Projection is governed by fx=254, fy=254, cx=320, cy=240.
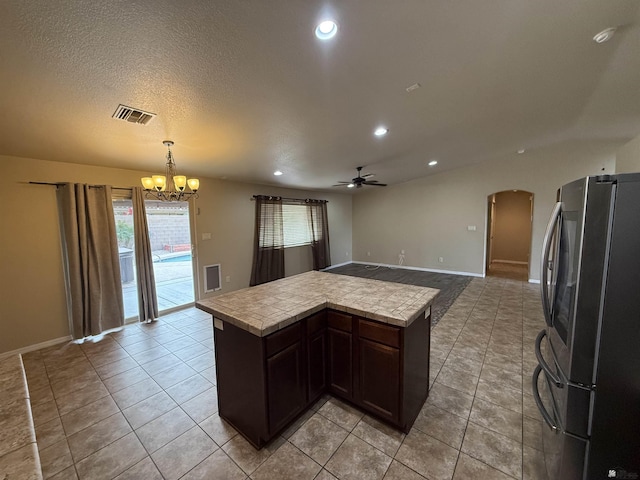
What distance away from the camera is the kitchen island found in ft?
5.52

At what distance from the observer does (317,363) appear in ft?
6.75

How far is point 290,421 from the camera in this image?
1.89 m

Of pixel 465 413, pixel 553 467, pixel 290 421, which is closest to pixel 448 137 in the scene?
pixel 465 413

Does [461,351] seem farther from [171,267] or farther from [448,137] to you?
[171,267]

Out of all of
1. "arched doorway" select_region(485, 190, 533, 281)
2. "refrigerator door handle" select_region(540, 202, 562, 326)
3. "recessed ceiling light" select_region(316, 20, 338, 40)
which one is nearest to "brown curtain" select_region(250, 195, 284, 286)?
"recessed ceiling light" select_region(316, 20, 338, 40)

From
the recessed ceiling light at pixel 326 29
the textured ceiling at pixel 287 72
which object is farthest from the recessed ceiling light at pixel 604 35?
the recessed ceiling light at pixel 326 29

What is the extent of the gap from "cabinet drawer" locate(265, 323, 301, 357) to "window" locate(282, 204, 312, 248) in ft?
15.1

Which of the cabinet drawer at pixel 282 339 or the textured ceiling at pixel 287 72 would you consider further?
the cabinet drawer at pixel 282 339

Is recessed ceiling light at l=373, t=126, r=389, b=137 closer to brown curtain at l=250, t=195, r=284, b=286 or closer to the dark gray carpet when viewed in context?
the dark gray carpet

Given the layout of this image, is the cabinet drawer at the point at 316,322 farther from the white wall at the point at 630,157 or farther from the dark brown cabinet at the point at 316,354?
the white wall at the point at 630,157

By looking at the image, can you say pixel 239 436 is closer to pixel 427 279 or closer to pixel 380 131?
pixel 380 131

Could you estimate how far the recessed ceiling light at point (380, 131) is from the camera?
10.8ft

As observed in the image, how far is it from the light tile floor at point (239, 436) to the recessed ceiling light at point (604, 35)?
9.63ft

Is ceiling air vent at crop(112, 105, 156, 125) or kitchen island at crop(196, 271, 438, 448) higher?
ceiling air vent at crop(112, 105, 156, 125)
